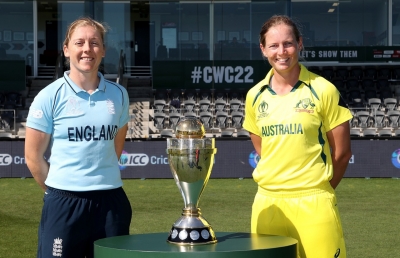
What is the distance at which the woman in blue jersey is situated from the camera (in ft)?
12.2

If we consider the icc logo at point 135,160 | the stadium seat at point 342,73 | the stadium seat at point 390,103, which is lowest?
the icc logo at point 135,160

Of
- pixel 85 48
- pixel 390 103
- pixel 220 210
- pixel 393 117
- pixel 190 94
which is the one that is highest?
pixel 190 94

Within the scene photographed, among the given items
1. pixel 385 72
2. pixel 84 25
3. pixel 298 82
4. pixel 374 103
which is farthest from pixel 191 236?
pixel 385 72

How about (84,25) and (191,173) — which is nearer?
(191,173)

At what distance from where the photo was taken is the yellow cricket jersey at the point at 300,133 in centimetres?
381

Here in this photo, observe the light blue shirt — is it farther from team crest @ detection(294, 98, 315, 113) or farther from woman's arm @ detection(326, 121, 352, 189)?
woman's arm @ detection(326, 121, 352, 189)

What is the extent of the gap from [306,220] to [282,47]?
2.88 feet

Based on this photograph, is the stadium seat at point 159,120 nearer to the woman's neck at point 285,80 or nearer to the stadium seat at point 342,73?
the stadium seat at point 342,73

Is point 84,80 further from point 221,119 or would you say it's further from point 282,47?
point 221,119

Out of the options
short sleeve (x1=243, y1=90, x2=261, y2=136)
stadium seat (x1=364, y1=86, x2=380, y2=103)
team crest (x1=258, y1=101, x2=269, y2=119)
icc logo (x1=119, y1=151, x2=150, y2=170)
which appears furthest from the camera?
stadium seat (x1=364, y1=86, x2=380, y2=103)

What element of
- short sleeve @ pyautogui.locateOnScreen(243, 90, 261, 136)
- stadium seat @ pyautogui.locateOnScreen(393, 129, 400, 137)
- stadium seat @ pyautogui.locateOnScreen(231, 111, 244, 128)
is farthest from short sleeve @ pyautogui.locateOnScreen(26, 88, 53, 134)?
stadium seat @ pyautogui.locateOnScreen(231, 111, 244, 128)

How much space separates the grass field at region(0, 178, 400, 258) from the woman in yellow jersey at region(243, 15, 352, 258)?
4.33 meters

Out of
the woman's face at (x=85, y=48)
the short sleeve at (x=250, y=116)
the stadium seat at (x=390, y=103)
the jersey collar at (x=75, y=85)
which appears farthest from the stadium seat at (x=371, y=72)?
the woman's face at (x=85, y=48)

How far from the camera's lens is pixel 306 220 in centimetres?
377
